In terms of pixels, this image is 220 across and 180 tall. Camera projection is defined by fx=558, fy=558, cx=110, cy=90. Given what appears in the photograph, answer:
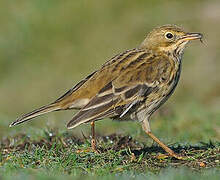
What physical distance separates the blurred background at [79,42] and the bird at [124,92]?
23.1 feet

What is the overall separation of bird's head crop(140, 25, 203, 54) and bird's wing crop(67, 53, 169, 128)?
25.5 inches

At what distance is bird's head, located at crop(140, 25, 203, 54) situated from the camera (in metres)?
7.81

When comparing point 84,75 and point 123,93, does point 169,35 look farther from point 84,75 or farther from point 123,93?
point 84,75

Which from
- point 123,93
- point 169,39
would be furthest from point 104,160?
point 169,39

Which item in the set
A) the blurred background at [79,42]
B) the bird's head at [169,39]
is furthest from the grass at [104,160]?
the blurred background at [79,42]

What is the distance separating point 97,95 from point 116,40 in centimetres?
1225

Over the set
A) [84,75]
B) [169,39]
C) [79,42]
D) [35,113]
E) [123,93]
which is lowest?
[84,75]

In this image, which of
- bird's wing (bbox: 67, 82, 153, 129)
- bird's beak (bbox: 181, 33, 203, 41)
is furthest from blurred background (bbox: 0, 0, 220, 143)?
bird's wing (bbox: 67, 82, 153, 129)

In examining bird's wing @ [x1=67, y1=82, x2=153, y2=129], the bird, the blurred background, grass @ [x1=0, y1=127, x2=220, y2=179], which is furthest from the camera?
the blurred background

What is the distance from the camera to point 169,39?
788 centimetres

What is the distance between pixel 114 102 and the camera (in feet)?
22.1

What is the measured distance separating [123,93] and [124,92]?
2 centimetres

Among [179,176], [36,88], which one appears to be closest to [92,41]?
[36,88]

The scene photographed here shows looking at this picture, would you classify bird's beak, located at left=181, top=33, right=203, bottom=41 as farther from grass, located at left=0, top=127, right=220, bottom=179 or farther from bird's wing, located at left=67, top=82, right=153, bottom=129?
grass, located at left=0, top=127, right=220, bottom=179
